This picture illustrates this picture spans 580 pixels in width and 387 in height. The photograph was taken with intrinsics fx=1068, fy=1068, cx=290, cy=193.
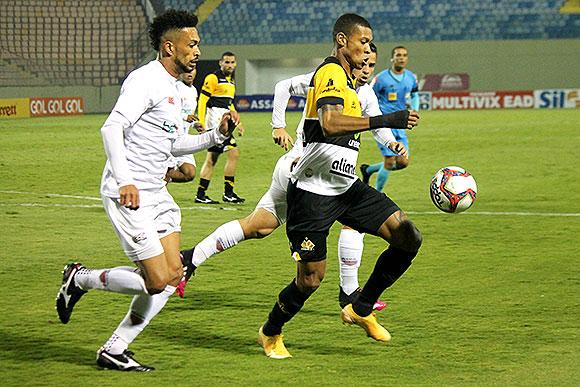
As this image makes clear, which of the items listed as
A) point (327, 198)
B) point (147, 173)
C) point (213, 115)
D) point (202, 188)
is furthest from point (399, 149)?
point (213, 115)

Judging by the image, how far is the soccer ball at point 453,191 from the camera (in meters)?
7.60

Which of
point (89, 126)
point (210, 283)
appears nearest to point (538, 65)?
point (89, 126)

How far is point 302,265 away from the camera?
19.8 feet

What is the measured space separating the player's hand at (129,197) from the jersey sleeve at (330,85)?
3.68ft

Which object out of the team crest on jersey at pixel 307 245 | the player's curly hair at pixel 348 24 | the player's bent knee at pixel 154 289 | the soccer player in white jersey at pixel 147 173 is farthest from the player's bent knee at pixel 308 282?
the player's curly hair at pixel 348 24

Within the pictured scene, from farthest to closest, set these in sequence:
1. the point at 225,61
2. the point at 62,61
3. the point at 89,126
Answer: the point at 62,61
the point at 89,126
the point at 225,61

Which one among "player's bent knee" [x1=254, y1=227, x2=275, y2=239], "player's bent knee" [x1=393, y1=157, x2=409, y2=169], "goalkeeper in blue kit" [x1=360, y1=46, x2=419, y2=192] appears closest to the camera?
"player's bent knee" [x1=254, y1=227, x2=275, y2=239]

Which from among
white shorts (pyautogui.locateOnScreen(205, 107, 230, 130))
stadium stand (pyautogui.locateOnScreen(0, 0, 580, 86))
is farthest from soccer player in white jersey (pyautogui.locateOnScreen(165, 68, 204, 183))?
stadium stand (pyautogui.locateOnScreen(0, 0, 580, 86))

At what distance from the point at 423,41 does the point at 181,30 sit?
39959 mm

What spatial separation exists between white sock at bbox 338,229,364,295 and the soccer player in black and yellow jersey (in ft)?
2.90

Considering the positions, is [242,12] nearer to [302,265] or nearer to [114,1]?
[114,1]

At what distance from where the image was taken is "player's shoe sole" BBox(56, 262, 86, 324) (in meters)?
6.06

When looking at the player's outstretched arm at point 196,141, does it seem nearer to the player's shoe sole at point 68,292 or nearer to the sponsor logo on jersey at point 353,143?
the sponsor logo on jersey at point 353,143

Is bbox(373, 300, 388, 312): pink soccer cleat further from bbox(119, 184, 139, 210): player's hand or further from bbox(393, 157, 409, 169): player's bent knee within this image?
bbox(393, 157, 409, 169): player's bent knee
